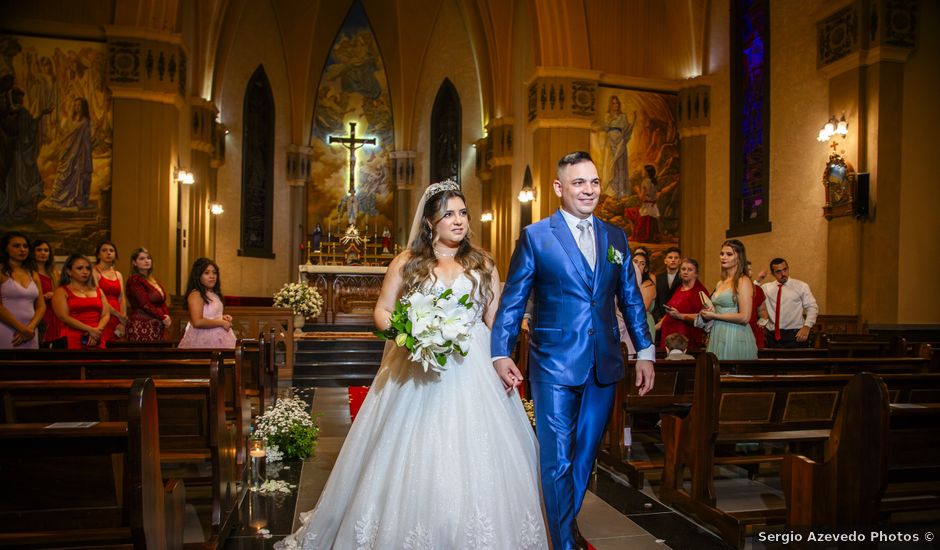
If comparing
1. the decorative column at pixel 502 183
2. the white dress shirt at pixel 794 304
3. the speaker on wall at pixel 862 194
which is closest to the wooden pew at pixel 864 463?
the white dress shirt at pixel 794 304

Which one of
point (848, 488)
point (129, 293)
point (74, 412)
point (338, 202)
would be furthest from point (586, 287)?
point (338, 202)

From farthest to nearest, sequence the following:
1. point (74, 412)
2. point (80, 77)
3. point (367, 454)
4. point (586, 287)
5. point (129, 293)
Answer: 1. point (80, 77)
2. point (129, 293)
3. point (74, 412)
4. point (367, 454)
5. point (586, 287)

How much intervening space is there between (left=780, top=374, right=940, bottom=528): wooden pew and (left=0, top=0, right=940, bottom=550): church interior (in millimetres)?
11

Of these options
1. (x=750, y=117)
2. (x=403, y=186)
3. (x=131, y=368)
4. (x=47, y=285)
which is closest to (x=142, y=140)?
(x=47, y=285)

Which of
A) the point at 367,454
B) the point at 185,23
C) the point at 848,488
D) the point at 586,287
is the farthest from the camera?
the point at 185,23

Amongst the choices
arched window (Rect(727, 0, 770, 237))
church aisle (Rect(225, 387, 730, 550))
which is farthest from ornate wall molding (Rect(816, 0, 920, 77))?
church aisle (Rect(225, 387, 730, 550))

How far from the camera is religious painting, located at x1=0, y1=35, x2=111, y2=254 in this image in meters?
11.3

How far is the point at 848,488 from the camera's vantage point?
2277 mm

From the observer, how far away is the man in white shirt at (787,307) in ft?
26.1

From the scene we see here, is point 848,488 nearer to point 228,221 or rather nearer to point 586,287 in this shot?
point 586,287

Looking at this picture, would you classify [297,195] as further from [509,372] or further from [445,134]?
[509,372]

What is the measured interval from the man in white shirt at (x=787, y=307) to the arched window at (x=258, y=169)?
1618 centimetres

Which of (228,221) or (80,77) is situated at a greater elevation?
(80,77)

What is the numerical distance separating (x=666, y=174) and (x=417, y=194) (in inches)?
413
